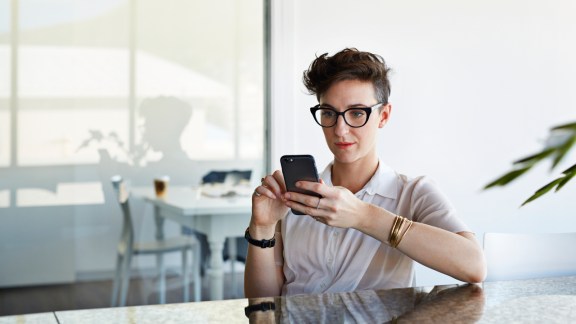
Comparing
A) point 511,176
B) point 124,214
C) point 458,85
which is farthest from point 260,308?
point 458,85

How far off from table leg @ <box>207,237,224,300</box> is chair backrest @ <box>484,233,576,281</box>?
1703mm

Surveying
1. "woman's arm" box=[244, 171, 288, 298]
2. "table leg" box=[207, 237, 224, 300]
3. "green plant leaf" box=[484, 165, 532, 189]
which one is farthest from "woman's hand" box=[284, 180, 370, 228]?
"table leg" box=[207, 237, 224, 300]

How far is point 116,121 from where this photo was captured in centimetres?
341

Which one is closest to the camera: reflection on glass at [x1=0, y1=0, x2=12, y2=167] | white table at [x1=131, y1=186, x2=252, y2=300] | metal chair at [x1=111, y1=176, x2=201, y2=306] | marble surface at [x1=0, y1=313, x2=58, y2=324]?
marble surface at [x1=0, y1=313, x2=58, y2=324]

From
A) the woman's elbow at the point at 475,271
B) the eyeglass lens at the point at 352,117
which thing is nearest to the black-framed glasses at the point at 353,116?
the eyeglass lens at the point at 352,117

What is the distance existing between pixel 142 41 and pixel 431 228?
2.03 meters

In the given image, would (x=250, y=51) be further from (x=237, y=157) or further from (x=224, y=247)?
(x=224, y=247)

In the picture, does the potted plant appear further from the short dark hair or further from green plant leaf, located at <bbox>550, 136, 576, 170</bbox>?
the short dark hair

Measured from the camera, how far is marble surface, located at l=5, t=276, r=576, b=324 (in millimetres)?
1326

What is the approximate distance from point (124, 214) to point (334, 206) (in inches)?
76.3

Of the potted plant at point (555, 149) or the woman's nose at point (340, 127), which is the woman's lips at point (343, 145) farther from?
the potted plant at point (555, 149)

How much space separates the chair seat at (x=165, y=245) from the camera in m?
3.51

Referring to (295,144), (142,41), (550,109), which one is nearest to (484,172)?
(550,109)

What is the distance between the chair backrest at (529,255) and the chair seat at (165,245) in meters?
1.72
